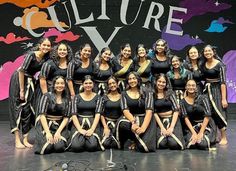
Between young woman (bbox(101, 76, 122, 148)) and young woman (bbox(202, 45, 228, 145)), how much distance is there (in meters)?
1.01

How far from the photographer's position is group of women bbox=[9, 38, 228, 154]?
149 inches

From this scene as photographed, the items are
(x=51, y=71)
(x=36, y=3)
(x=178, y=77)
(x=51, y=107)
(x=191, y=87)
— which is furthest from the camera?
(x=36, y=3)

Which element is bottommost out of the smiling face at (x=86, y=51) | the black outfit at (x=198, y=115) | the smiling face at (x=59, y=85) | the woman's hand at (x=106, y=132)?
the woman's hand at (x=106, y=132)

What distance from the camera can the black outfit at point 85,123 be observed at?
147 inches

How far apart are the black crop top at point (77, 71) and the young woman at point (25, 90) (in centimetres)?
30

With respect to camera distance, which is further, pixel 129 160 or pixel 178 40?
pixel 178 40

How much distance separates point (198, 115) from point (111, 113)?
0.92m

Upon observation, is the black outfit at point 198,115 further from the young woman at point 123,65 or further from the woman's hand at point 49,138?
the woman's hand at point 49,138

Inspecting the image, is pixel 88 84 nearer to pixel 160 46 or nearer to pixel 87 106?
pixel 87 106

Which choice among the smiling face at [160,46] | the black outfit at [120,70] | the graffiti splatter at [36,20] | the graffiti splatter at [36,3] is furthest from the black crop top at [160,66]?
the graffiti splatter at [36,3]

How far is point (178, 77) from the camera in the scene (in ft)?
13.5

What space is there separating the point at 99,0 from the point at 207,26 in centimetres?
166

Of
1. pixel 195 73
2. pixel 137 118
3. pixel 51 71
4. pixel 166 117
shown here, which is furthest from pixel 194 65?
pixel 51 71

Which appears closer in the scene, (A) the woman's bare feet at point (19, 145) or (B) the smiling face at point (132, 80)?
(B) the smiling face at point (132, 80)
